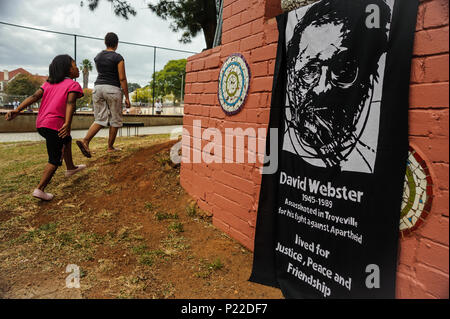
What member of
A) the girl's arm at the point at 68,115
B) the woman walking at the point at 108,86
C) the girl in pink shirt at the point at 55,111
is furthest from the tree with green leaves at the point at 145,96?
the girl's arm at the point at 68,115

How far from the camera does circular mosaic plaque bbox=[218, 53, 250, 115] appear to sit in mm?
2539

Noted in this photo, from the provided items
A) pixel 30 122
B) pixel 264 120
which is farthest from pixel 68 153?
pixel 30 122

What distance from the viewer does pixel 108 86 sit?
4.38 m

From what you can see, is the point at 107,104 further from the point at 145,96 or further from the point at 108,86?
Answer: the point at 145,96

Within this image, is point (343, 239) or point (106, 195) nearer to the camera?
point (343, 239)

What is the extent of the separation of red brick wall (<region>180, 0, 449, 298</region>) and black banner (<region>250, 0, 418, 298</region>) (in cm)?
7

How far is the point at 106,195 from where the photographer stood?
3.58m

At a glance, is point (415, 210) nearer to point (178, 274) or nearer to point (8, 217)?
point (178, 274)

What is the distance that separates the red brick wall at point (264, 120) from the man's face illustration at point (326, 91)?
0.29 meters

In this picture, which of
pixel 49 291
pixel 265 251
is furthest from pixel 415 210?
pixel 49 291

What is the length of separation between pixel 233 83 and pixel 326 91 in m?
1.09

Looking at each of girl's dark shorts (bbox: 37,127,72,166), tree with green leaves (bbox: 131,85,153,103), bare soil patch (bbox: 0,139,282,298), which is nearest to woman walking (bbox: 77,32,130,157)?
girl's dark shorts (bbox: 37,127,72,166)
